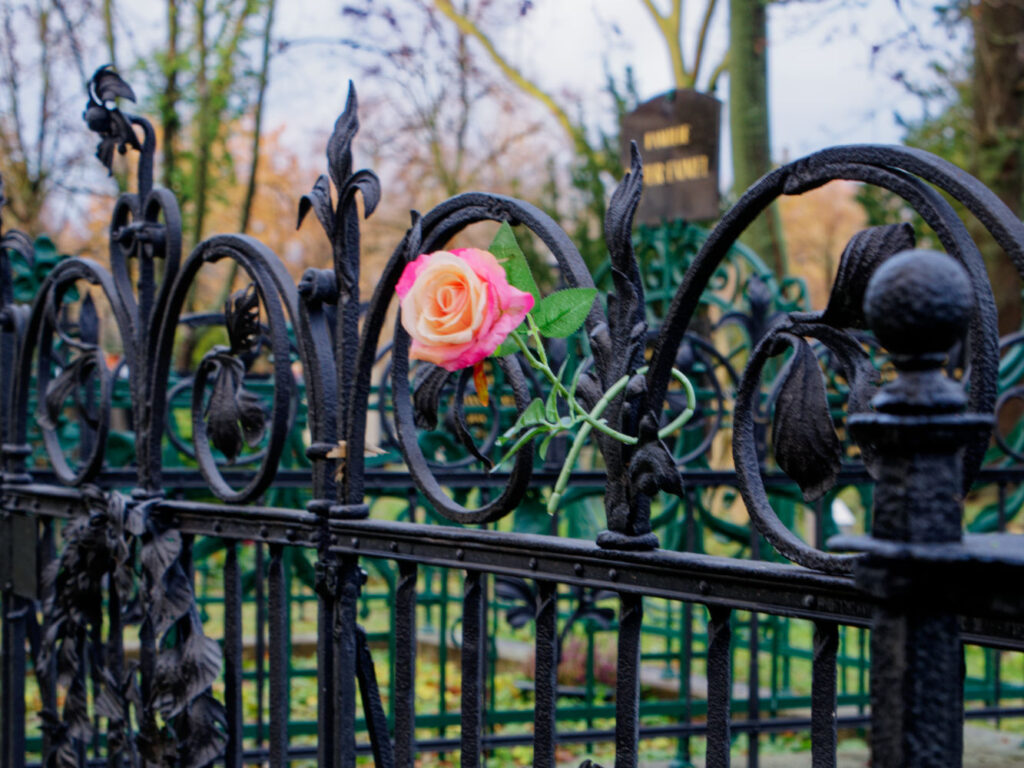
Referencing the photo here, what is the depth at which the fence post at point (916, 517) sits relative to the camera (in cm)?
73

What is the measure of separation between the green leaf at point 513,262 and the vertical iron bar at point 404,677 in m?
0.60

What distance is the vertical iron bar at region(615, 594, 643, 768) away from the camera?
4.50 ft

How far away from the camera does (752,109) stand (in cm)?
1020

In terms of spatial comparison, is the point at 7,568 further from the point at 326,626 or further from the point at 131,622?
the point at 326,626

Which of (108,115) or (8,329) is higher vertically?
(108,115)

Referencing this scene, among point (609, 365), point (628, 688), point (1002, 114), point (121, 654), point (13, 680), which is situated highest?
point (1002, 114)

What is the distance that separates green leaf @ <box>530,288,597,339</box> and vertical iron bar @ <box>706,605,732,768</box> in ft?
1.30

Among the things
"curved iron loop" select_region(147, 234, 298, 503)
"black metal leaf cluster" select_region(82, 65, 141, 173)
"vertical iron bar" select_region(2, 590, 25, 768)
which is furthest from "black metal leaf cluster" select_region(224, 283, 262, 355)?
"vertical iron bar" select_region(2, 590, 25, 768)

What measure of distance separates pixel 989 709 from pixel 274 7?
362 inches

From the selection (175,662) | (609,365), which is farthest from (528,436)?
(175,662)

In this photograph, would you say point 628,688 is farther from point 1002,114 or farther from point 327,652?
point 1002,114

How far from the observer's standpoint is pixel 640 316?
1.33 metres

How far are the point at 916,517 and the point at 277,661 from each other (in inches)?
56.3

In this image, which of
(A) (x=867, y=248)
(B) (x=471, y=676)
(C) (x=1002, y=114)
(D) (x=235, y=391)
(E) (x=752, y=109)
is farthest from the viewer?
(E) (x=752, y=109)
